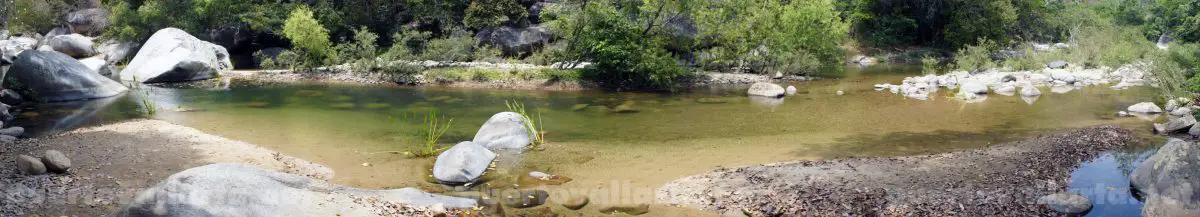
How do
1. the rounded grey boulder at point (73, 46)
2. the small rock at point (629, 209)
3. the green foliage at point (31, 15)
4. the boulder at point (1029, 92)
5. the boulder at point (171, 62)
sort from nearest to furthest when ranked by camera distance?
the small rock at point (629, 209)
the boulder at point (1029, 92)
the boulder at point (171, 62)
the rounded grey boulder at point (73, 46)
the green foliage at point (31, 15)

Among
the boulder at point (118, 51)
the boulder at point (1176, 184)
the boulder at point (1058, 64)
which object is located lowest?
the boulder at point (118, 51)

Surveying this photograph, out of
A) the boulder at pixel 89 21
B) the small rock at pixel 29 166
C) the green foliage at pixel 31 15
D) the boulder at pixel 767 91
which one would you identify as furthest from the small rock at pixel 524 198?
the green foliage at pixel 31 15

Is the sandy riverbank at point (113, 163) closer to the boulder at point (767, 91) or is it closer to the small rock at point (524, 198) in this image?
the small rock at point (524, 198)

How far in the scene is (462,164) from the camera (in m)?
11.4

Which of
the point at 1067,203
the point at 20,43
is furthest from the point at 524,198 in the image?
the point at 20,43

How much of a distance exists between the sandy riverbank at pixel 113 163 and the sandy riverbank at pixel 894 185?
6302 mm

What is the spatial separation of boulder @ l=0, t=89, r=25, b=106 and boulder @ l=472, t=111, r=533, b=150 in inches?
632

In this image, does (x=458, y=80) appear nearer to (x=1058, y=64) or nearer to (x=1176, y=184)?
(x=1176, y=184)

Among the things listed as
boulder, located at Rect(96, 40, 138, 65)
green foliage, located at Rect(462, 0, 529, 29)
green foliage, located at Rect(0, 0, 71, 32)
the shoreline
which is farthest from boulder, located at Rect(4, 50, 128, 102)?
green foliage, located at Rect(0, 0, 71, 32)

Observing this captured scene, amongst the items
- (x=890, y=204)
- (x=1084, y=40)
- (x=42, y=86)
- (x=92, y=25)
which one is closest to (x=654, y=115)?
(x=890, y=204)

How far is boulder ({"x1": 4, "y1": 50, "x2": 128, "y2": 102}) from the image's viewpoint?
73.8 ft

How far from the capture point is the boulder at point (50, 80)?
22.5m

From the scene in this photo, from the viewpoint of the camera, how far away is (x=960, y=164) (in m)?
11.8

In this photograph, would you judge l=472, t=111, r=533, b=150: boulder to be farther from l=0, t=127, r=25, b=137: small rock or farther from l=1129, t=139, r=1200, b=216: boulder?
l=0, t=127, r=25, b=137: small rock
